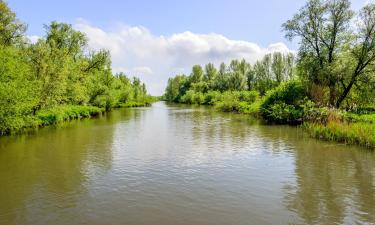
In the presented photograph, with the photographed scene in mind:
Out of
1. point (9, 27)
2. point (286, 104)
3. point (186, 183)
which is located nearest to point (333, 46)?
point (286, 104)

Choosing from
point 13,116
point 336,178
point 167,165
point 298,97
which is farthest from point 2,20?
point 336,178

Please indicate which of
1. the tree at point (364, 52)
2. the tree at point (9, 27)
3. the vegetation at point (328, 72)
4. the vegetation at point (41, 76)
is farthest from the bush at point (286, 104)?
the tree at point (9, 27)

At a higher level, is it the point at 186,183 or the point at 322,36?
the point at 322,36

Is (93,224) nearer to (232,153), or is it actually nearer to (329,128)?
(232,153)

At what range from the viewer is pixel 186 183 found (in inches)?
583

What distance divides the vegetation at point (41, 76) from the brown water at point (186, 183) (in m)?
4.88

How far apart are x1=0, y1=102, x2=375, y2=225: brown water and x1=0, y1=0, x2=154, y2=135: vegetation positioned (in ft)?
16.0

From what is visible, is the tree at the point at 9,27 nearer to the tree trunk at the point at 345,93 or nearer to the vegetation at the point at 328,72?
the vegetation at the point at 328,72

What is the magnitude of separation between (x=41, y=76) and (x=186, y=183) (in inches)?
1123

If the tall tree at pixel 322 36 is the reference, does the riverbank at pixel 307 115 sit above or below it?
below

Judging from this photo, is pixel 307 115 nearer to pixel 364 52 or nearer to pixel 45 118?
pixel 364 52

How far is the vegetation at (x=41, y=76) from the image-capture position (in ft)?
93.5

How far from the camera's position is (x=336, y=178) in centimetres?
1562

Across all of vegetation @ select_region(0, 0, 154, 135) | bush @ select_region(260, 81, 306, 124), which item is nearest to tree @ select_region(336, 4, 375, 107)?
bush @ select_region(260, 81, 306, 124)
